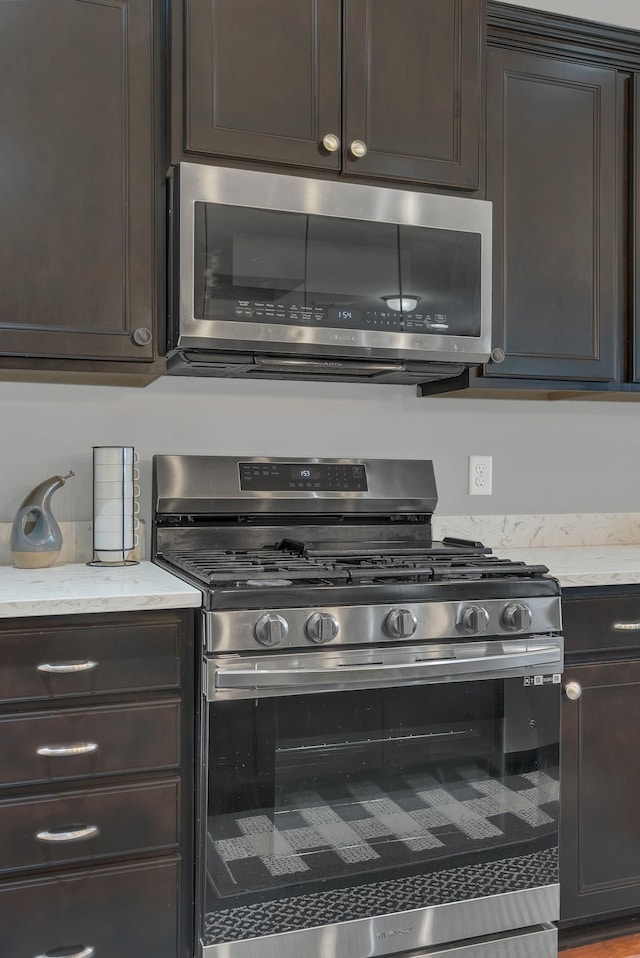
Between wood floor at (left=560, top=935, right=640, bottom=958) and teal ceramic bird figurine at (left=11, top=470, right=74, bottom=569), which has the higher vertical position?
teal ceramic bird figurine at (left=11, top=470, right=74, bottom=569)

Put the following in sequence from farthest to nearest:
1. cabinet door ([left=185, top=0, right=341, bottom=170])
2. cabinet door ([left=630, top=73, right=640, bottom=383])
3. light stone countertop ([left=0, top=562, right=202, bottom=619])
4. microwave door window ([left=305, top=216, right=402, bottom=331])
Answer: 1. cabinet door ([left=630, top=73, right=640, bottom=383])
2. microwave door window ([left=305, top=216, right=402, bottom=331])
3. cabinet door ([left=185, top=0, right=341, bottom=170])
4. light stone countertop ([left=0, top=562, right=202, bottom=619])

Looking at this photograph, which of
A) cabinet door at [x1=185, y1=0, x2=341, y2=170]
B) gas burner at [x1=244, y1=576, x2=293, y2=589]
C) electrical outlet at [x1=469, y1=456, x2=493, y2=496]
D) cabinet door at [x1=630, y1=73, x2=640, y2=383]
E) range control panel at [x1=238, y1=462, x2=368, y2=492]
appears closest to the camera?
gas burner at [x1=244, y1=576, x2=293, y2=589]

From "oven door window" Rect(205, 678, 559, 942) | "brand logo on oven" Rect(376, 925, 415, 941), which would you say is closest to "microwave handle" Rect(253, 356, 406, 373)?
"oven door window" Rect(205, 678, 559, 942)

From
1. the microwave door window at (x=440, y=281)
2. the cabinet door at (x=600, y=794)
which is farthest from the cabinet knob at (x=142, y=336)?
the cabinet door at (x=600, y=794)

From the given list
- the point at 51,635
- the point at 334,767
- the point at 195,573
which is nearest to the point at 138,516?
the point at 195,573

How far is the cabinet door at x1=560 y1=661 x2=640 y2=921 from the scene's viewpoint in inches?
76.9

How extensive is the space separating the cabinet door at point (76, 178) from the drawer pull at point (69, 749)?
83cm

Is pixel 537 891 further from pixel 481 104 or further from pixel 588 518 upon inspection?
pixel 481 104

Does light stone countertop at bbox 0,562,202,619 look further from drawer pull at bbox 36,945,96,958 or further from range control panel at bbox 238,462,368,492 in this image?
drawer pull at bbox 36,945,96,958

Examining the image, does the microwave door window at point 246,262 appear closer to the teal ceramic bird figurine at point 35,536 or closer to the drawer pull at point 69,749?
the teal ceramic bird figurine at point 35,536

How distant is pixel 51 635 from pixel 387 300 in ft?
3.66

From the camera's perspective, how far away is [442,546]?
2334 millimetres

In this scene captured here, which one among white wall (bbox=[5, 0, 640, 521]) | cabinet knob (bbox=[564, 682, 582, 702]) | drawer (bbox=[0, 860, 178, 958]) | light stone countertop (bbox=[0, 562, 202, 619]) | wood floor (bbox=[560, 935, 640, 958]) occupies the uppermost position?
white wall (bbox=[5, 0, 640, 521])

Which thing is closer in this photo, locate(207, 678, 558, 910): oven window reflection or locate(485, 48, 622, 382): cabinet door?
locate(207, 678, 558, 910): oven window reflection
